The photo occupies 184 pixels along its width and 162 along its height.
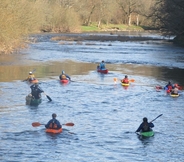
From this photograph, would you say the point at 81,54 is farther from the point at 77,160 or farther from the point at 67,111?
the point at 77,160

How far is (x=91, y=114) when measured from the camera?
25125 mm

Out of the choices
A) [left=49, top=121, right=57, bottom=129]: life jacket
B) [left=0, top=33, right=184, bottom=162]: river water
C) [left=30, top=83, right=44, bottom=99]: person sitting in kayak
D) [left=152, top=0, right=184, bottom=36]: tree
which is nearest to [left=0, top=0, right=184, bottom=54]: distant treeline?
[left=152, top=0, right=184, bottom=36]: tree

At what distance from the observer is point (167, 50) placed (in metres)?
63.0

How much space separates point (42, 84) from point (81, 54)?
2328 cm

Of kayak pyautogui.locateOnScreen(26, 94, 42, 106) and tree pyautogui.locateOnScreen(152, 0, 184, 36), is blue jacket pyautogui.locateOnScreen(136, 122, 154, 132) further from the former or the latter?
tree pyautogui.locateOnScreen(152, 0, 184, 36)

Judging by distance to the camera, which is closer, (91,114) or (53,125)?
(53,125)

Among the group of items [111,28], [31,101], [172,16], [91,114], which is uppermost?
[172,16]

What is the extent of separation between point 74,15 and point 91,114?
79621 mm

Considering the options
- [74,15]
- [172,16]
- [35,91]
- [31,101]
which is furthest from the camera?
[74,15]

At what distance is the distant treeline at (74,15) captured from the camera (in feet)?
173

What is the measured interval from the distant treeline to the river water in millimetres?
6784

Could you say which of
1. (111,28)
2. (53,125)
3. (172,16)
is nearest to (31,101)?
(53,125)

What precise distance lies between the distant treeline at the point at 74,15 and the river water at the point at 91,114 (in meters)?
6.78

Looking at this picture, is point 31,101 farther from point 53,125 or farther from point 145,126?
Answer: point 145,126
